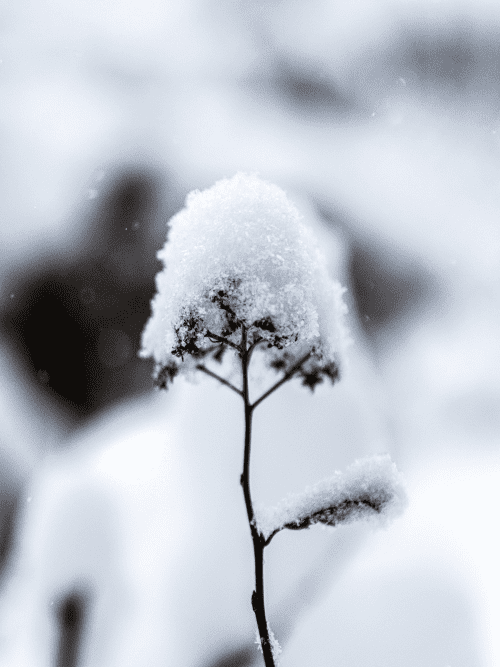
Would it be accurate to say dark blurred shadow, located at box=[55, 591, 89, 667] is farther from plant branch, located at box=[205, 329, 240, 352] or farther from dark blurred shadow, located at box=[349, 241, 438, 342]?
dark blurred shadow, located at box=[349, 241, 438, 342]

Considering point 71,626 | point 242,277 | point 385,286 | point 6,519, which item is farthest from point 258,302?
point 385,286

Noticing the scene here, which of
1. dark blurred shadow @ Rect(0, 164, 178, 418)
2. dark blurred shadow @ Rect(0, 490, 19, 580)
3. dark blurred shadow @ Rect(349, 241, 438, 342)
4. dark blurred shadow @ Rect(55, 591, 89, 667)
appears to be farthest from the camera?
dark blurred shadow @ Rect(0, 164, 178, 418)

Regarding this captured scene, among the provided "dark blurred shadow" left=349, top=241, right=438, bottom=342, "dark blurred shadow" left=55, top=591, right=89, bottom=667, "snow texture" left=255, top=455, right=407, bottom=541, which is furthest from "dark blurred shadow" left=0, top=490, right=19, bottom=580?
"dark blurred shadow" left=349, top=241, right=438, bottom=342

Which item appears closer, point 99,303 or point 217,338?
point 217,338

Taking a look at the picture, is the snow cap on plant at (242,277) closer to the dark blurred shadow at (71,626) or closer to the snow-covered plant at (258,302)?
the snow-covered plant at (258,302)

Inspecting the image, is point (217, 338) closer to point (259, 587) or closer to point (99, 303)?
point (259, 587)

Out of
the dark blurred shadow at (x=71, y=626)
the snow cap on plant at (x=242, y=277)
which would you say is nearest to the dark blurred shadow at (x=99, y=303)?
the dark blurred shadow at (x=71, y=626)

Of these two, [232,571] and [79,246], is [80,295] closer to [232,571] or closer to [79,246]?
[79,246]
